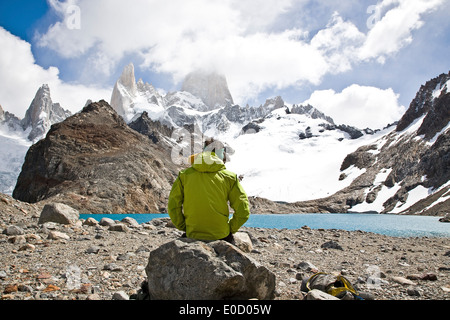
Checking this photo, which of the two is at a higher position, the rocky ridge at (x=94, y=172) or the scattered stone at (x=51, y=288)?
the rocky ridge at (x=94, y=172)

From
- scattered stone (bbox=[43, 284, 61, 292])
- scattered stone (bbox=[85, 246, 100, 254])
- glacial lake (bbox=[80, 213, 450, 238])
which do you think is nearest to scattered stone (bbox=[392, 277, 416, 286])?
scattered stone (bbox=[43, 284, 61, 292])

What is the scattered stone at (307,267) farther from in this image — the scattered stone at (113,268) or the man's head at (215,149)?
the scattered stone at (113,268)

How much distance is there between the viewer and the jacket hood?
207 inches

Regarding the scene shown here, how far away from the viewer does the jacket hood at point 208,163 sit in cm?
525

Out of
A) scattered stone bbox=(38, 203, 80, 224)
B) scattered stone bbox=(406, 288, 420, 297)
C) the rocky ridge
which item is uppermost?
the rocky ridge

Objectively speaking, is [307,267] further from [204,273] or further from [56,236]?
[56,236]

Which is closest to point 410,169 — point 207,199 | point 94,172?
point 94,172

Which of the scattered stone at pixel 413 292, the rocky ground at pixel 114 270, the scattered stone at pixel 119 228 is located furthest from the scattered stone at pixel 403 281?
the scattered stone at pixel 119 228

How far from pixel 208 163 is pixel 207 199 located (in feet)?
2.11

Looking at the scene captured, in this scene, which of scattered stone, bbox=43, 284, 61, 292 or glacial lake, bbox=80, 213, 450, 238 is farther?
glacial lake, bbox=80, 213, 450, 238

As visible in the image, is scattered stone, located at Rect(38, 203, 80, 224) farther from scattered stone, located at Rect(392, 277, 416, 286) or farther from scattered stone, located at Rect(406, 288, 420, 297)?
scattered stone, located at Rect(406, 288, 420, 297)

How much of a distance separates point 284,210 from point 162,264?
132986 millimetres

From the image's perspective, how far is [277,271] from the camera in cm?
812

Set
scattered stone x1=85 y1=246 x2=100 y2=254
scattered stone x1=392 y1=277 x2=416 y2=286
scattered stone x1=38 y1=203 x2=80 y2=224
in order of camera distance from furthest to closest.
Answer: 1. scattered stone x1=38 y1=203 x2=80 y2=224
2. scattered stone x1=85 y1=246 x2=100 y2=254
3. scattered stone x1=392 y1=277 x2=416 y2=286
